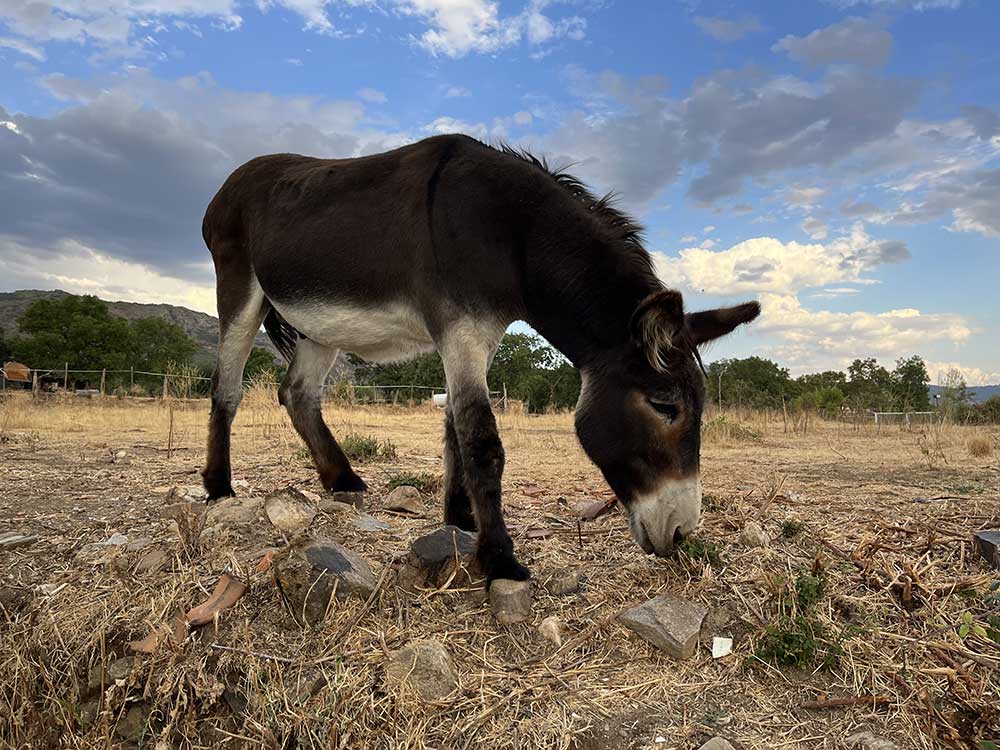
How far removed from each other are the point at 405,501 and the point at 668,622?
2433 millimetres

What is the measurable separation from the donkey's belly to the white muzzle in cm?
175

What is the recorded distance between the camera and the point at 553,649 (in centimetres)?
297

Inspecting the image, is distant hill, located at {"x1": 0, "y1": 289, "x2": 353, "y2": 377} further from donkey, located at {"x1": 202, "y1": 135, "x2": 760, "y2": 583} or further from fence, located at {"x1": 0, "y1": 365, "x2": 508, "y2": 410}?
donkey, located at {"x1": 202, "y1": 135, "x2": 760, "y2": 583}

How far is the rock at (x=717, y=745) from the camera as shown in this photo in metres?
2.35

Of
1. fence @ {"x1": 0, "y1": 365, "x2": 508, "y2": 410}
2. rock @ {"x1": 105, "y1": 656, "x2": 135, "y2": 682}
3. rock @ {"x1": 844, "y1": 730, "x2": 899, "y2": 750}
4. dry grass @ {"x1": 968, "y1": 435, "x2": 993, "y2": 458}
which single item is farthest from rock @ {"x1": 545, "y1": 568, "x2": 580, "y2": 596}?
fence @ {"x1": 0, "y1": 365, "x2": 508, "y2": 410}

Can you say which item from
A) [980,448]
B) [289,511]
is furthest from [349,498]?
[980,448]

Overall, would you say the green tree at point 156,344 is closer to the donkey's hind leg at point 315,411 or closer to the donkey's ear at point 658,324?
the donkey's hind leg at point 315,411

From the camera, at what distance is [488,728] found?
2.52m

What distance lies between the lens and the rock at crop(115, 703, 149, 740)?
2867 millimetres

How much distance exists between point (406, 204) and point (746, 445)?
34.9ft

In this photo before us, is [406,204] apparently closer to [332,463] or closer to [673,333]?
[673,333]

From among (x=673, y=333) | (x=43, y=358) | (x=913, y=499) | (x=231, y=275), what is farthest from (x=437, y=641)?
(x=43, y=358)

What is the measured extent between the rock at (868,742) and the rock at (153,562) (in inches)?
143

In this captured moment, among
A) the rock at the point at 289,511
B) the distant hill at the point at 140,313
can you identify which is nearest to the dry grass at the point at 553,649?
the rock at the point at 289,511
